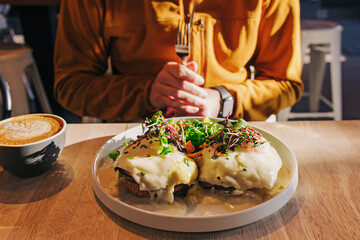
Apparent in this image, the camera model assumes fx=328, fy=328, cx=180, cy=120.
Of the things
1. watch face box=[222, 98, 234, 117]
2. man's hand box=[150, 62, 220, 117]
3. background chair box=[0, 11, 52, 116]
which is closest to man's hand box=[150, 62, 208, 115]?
man's hand box=[150, 62, 220, 117]

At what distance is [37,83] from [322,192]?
7.46 feet

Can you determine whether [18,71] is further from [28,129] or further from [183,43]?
[28,129]

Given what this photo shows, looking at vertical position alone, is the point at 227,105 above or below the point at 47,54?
below

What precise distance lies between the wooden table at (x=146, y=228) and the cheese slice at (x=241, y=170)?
0.07m

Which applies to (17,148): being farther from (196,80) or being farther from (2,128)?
(196,80)

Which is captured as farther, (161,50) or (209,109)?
(161,50)

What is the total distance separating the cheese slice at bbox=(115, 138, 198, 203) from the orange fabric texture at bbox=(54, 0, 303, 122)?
0.64 metres

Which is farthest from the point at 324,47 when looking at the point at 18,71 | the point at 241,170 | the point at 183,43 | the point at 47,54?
the point at 241,170

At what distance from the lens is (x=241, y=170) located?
0.64 m

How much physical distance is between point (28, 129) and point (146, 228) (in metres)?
0.39

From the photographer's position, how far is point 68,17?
54.2 inches

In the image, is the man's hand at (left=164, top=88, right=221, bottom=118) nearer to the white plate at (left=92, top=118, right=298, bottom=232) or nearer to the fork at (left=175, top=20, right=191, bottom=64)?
the fork at (left=175, top=20, right=191, bottom=64)

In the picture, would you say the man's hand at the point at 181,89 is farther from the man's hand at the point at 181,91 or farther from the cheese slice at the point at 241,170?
the cheese slice at the point at 241,170

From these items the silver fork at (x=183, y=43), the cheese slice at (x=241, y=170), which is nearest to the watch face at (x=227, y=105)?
the silver fork at (x=183, y=43)
